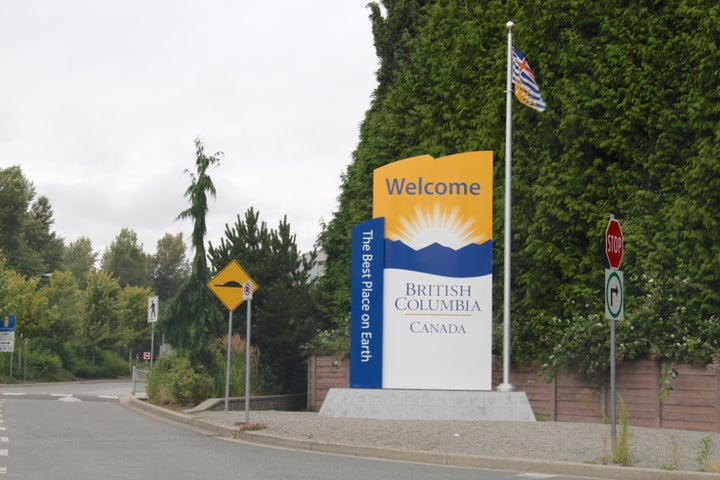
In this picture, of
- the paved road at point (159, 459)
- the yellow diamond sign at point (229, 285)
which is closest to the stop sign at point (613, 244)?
the paved road at point (159, 459)

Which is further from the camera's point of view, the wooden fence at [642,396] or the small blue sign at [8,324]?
the small blue sign at [8,324]

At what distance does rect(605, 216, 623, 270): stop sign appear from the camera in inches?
525

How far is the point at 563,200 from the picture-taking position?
2341 cm

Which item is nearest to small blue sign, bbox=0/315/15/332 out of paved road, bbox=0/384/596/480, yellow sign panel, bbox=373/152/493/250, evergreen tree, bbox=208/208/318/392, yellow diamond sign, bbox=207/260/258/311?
evergreen tree, bbox=208/208/318/392

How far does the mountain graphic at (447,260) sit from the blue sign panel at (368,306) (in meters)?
0.47

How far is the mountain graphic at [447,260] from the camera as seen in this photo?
2073 cm

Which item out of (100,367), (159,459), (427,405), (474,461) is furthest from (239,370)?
(100,367)

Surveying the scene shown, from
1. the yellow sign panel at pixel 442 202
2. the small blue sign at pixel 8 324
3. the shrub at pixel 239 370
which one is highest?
the yellow sign panel at pixel 442 202

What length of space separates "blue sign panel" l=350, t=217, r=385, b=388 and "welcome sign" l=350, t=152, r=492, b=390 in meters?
0.02

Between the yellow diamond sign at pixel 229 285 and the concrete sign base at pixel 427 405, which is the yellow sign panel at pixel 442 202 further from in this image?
the yellow diamond sign at pixel 229 285

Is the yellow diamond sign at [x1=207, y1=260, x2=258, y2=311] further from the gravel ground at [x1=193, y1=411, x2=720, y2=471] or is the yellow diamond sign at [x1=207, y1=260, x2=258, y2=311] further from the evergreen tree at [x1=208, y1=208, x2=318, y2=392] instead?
the evergreen tree at [x1=208, y1=208, x2=318, y2=392]

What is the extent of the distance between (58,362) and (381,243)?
129 feet

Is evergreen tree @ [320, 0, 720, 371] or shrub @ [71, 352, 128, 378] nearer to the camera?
evergreen tree @ [320, 0, 720, 371]

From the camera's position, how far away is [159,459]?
1385cm
